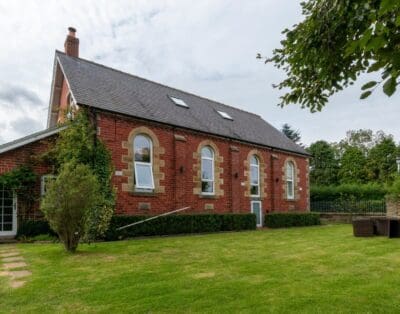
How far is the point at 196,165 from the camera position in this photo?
54.6ft

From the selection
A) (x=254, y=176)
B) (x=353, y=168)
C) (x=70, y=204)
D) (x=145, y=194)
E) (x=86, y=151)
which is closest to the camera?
(x=70, y=204)

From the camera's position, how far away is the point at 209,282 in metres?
5.42

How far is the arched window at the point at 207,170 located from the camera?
17094 mm

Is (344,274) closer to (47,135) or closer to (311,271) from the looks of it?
(311,271)

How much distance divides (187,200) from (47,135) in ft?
21.2

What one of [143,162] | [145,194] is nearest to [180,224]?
[145,194]

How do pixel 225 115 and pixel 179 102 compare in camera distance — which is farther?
pixel 225 115

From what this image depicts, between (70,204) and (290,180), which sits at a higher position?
(290,180)

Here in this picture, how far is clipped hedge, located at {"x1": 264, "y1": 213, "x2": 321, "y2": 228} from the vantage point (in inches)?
756

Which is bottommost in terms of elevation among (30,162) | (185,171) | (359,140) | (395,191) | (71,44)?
(395,191)

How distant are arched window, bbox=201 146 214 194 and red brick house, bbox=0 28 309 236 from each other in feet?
0.16

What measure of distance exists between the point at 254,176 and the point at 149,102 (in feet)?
24.2

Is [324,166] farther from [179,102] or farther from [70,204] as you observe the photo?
[70,204]

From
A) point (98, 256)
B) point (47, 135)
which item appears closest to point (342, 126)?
point (47, 135)
